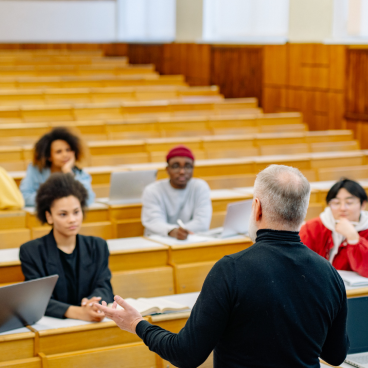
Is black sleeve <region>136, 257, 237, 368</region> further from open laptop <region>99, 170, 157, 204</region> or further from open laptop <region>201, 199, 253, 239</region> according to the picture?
open laptop <region>99, 170, 157, 204</region>

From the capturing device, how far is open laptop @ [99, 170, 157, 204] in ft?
9.49

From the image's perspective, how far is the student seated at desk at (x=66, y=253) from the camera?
1.85 metres

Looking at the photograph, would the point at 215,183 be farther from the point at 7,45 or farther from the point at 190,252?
the point at 7,45

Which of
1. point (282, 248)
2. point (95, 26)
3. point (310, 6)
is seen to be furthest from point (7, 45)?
point (282, 248)

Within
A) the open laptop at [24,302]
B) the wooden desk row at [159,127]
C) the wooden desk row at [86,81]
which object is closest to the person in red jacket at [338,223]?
the open laptop at [24,302]

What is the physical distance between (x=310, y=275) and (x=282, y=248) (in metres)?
Result: 0.07

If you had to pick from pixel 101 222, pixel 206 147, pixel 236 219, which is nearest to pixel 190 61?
pixel 206 147

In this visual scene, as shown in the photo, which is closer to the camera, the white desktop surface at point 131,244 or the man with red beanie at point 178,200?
the white desktop surface at point 131,244

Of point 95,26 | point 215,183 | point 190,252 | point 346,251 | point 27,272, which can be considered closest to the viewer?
point 27,272

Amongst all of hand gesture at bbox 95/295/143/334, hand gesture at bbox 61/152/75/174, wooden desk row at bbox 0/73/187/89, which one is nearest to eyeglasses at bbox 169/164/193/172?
hand gesture at bbox 61/152/75/174

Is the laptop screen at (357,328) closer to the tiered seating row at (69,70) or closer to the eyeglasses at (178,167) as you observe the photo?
the eyeglasses at (178,167)

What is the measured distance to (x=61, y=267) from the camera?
1.86 m

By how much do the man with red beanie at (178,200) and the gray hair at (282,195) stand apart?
1.63 metres

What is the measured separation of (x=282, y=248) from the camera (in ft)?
3.37
